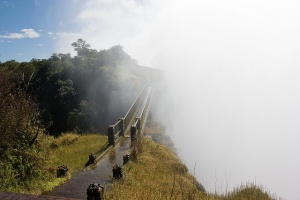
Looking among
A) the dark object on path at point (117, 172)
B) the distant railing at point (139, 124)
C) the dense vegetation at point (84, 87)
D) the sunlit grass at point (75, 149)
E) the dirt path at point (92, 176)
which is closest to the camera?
the dirt path at point (92, 176)

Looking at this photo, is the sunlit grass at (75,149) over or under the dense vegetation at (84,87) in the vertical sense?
under

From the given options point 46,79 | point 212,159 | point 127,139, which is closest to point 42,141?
point 127,139

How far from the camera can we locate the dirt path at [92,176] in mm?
10320

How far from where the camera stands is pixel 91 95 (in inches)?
1890

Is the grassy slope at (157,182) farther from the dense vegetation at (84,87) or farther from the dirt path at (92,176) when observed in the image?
the dense vegetation at (84,87)

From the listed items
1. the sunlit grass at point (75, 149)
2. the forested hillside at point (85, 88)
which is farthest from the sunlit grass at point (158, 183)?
the forested hillside at point (85, 88)

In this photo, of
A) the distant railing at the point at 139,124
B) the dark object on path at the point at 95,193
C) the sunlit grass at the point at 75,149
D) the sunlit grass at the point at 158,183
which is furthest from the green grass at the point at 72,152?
the dark object on path at the point at 95,193

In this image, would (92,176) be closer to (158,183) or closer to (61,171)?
(61,171)

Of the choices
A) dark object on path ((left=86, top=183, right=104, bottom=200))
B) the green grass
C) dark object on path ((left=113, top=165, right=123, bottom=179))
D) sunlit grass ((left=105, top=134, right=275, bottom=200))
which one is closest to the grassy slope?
sunlit grass ((left=105, top=134, right=275, bottom=200))

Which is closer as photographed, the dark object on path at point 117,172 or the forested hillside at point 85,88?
the dark object on path at point 117,172

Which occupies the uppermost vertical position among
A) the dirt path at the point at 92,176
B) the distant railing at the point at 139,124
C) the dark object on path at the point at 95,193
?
the distant railing at the point at 139,124

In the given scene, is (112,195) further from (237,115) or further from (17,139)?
(237,115)

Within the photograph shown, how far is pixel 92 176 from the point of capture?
12281mm

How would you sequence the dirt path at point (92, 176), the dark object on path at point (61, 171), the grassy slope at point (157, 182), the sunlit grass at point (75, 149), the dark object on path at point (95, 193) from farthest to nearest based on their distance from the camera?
1. the sunlit grass at point (75, 149)
2. the dark object on path at point (61, 171)
3. the dirt path at point (92, 176)
4. the grassy slope at point (157, 182)
5. the dark object on path at point (95, 193)
